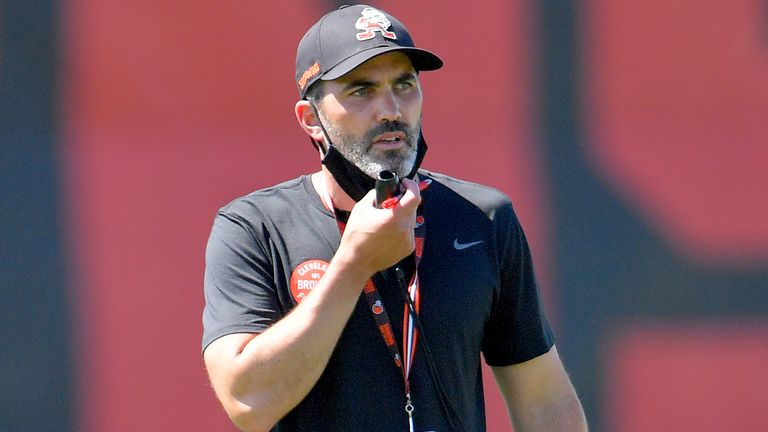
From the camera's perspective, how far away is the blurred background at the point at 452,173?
12.1 feet

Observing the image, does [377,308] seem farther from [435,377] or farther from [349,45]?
[349,45]

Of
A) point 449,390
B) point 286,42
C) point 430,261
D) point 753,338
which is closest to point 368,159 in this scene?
point 430,261

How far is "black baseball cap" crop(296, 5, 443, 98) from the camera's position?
2.05m

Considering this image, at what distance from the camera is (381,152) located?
2035 mm

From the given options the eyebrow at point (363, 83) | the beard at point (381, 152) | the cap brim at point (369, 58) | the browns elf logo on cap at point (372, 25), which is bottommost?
the beard at point (381, 152)

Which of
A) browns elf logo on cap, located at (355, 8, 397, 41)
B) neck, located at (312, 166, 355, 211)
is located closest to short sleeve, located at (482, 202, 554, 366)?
neck, located at (312, 166, 355, 211)

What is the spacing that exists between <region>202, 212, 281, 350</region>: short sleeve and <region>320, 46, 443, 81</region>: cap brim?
0.32 metres

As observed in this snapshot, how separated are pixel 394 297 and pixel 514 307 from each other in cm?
25

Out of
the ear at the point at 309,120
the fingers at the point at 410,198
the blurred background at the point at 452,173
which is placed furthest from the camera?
the blurred background at the point at 452,173

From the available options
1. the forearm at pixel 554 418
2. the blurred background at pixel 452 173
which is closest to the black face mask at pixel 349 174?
the forearm at pixel 554 418

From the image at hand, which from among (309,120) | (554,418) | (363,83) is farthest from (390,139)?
(554,418)

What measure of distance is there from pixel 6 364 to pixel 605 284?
200 centimetres

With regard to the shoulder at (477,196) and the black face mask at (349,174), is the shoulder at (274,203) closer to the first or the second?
the black face mask at (349,174)

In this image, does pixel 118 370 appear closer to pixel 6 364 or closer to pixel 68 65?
pixel 6 364
